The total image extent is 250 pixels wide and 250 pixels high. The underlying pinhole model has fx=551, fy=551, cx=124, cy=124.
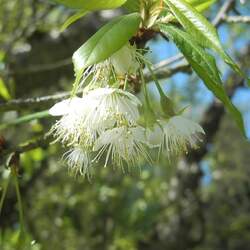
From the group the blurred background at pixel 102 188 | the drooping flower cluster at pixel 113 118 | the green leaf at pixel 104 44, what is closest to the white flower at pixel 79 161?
the drooping flower cluster at pixel 113 118

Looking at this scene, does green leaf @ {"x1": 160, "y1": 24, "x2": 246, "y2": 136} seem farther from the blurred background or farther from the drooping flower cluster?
the blurred background

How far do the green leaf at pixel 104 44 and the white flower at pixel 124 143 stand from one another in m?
0.19

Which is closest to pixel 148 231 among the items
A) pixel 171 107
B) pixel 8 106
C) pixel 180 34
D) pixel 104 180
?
pixel 104 180

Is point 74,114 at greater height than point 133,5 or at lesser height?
lesser

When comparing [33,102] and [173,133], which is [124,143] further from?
[33,102]

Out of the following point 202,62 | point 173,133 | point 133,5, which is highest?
point 133,5

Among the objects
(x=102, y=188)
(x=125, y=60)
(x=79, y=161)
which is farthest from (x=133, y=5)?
(x=102, y=188)

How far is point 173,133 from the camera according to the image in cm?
108

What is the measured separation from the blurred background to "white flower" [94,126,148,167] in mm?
1394

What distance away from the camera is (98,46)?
0.82m

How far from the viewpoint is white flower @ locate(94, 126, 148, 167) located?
99cm

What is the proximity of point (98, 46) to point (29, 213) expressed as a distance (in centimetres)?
310

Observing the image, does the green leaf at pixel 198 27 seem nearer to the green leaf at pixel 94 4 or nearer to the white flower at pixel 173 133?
the green leaf at pixel 94 4

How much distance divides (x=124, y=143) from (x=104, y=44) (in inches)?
10.1
